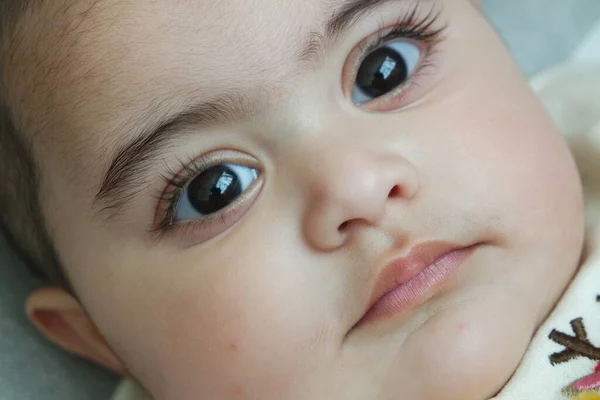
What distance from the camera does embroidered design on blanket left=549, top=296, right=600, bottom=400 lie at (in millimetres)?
846

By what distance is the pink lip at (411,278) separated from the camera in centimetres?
84

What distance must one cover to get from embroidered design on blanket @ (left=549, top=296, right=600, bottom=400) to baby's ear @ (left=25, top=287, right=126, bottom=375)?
606 millimetres

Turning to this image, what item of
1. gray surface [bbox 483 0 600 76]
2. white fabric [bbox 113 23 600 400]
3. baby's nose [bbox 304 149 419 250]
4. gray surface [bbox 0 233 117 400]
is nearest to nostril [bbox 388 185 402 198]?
baby's nose [bbox 304 149 419 250]

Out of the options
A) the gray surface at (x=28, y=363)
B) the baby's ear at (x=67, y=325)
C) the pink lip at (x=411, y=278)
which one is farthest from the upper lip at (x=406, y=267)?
the gray surface at (x=28, y=363)

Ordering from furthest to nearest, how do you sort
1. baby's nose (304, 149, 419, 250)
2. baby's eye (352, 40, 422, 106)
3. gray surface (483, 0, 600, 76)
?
gray surface (483, 0, 600, 76), baby's eye (352, 40, 422, 106), baby's nose (304, 149, 419, 250)

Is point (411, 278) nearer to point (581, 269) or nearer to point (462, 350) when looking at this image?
point (462, 350)

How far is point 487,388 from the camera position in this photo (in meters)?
0.86

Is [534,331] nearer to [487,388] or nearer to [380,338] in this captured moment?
[487,388]

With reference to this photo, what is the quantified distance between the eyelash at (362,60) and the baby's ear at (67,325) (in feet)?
0.82

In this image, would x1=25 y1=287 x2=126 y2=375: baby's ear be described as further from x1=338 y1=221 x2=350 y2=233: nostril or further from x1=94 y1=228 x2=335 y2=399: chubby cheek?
x1=338 y1=221 x2=350 y2=233: nostril

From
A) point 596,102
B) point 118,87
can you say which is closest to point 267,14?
point 118,87

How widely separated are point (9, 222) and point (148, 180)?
385 mm

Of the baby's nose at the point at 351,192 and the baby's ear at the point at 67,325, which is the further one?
the baby's ear at the point at 67,325

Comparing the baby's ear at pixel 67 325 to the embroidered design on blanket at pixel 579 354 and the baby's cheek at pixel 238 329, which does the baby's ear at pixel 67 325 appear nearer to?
the baby's cheek at pixel 238 329
